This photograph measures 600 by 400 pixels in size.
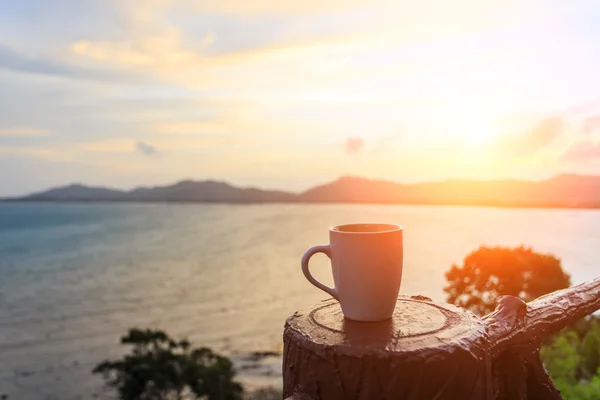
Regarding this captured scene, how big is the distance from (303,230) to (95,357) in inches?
2349

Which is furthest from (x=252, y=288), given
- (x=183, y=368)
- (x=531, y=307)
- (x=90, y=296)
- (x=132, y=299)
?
(x=531, y=307)

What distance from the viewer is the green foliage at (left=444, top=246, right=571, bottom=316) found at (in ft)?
40.0

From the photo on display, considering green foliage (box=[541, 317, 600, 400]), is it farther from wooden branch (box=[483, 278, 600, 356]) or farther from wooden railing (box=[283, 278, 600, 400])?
wooden railing (box=[283, 278, 600, 400])

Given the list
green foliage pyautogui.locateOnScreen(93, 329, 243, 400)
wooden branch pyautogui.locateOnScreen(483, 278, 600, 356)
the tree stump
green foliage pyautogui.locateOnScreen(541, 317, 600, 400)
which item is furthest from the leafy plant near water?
the tree stump

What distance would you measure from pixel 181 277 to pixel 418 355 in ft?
216

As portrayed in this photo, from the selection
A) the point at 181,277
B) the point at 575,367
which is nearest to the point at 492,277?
the point at 575,367

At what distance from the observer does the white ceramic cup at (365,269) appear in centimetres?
211

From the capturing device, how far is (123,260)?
75.6 metres

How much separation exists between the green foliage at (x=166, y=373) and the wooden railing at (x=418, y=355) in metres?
15.5

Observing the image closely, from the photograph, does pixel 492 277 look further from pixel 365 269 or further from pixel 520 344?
pixel 365 269

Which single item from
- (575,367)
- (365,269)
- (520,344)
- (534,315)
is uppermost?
(365,269)

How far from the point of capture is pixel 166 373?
17.1m

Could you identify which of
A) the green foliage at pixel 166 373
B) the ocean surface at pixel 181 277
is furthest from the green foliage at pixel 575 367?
the green foliage at pixel 166 373

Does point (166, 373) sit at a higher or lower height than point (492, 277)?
lower
